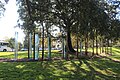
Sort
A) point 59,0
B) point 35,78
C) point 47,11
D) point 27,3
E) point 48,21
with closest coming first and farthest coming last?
point 35,78
point 27,3
point 59,0
point 47,11
point 48,21

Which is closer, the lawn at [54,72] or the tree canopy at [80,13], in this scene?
the lawn at [54,72]

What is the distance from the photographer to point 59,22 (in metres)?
29.6

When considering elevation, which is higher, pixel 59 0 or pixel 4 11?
pixel 59 0

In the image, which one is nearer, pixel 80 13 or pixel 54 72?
pixel 54 72

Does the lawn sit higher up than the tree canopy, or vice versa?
the tree canopy

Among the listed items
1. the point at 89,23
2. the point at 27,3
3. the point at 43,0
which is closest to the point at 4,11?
the point at 27,3

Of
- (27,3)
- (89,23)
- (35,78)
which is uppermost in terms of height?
(27,3)

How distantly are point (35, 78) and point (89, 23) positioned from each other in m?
12.9

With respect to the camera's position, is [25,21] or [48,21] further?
[48,21]

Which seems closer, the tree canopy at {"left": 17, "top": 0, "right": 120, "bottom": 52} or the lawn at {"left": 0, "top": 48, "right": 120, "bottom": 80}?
the lawn at {"left": 0, "top": 48, "right": 120, "bottom": 80}

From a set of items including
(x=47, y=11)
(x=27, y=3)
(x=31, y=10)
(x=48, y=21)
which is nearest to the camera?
(x=27, y=3)

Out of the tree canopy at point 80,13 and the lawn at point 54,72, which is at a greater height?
the tree canopy at point 80,13

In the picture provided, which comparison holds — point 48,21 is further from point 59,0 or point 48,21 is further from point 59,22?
point 59,0

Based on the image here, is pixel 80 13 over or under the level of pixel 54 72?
over
